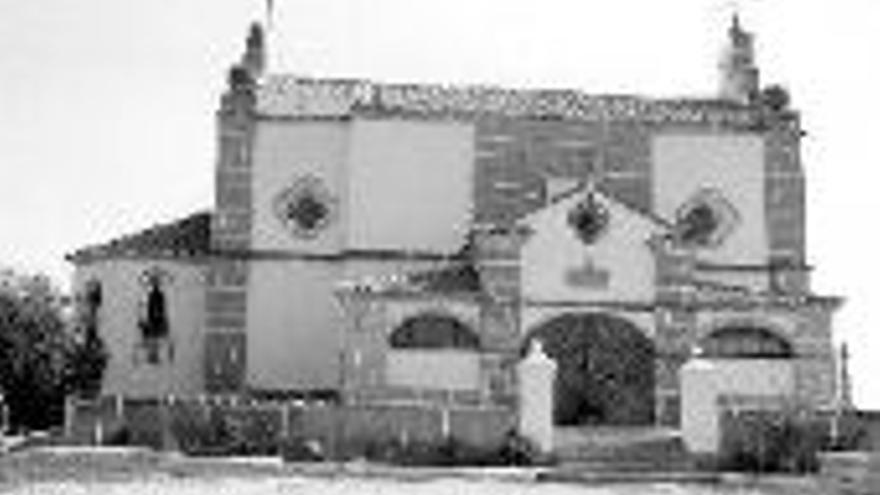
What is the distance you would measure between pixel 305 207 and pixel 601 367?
10992 millimetres

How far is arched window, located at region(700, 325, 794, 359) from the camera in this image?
A: 43.0m

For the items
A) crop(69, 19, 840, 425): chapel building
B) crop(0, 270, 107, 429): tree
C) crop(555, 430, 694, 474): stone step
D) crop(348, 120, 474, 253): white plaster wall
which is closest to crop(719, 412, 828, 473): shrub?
crop(555, 430, 694, 474): stone step

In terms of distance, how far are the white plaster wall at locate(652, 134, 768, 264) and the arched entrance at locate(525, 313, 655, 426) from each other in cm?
734

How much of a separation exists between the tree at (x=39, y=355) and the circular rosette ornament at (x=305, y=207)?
21.8 ft

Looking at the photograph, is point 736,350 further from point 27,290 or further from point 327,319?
point 27,290

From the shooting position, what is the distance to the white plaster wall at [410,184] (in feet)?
156

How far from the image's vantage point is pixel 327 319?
47156mm

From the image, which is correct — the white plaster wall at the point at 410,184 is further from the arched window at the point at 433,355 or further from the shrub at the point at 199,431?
the shrub at the point at 199,431

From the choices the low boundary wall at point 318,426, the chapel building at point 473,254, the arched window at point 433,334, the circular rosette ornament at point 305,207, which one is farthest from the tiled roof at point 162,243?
the low boundary wall at point 318,426

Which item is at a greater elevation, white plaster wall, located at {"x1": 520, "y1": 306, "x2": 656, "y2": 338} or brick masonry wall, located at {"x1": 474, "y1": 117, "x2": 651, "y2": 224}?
brick masonry wall, located at {"x1": 474, "y1": 117, "x2": 651, "y2": 224}

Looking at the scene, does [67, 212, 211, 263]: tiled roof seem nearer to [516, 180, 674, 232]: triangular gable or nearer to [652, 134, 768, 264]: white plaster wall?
[516, 180, 674, 232]: triangular gable

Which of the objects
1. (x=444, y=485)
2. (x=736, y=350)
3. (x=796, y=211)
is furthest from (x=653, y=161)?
(x=444, y=485)

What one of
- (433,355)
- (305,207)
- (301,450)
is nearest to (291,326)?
(305,207)

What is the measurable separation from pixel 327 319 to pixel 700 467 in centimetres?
1591
